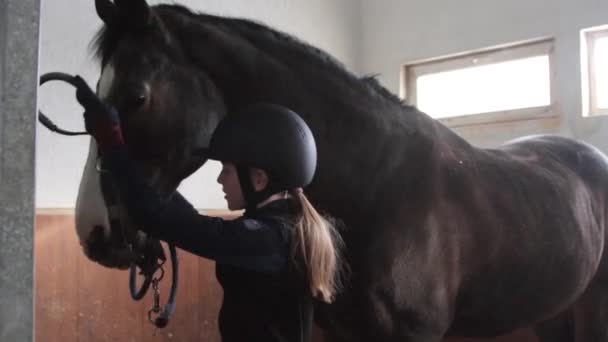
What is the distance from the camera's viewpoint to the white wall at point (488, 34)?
279 cm

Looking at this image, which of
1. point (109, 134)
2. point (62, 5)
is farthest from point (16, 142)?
point (62, 5)

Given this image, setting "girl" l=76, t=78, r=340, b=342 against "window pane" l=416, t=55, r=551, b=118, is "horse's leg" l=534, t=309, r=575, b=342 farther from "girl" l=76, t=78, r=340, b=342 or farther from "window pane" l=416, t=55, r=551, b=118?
"girl" l=76, t=78, r=340, b=342

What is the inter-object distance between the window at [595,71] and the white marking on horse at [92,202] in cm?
242

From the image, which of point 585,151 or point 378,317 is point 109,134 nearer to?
point 378,317

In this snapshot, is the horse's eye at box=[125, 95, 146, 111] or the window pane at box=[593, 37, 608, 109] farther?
the window pane at box=[593, 37, 608, 109]

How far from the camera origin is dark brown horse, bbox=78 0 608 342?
4.00 feet

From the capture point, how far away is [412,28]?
3.40m

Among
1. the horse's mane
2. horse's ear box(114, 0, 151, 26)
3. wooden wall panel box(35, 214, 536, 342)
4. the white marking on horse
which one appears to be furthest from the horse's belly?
wooden wall panel box(35, 214, 536, 342)

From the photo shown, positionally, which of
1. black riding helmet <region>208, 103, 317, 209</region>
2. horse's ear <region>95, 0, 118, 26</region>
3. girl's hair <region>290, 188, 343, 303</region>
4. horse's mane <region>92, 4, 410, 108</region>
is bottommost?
girl's hair <region>290, 188, 343, 303</region>

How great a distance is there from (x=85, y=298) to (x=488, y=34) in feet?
7.69


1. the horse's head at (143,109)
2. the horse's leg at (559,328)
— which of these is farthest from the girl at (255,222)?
the horse's leg at (559,328)

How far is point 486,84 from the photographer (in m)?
3.16

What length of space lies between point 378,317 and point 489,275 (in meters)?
0.41

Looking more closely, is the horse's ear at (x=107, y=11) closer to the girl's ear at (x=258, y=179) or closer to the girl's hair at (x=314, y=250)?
the girl's ear at (x=258, y=179)
